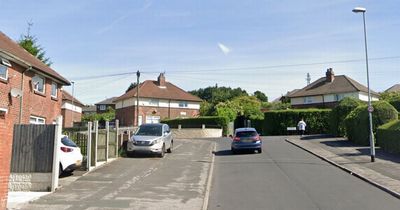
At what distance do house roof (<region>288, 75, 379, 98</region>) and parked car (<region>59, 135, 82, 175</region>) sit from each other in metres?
59.0

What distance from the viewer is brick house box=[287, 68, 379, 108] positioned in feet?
228

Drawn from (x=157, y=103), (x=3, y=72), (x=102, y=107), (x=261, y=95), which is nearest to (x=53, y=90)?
(x=3, y=72)

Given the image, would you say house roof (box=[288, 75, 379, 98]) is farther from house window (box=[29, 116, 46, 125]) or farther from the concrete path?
house window (box=[29, 116, 46, 125])

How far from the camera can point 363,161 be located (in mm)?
21531

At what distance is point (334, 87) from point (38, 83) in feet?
181

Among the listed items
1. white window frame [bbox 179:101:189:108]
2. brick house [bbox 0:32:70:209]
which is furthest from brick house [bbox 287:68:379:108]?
brick house [bbox 0:32:70:209]

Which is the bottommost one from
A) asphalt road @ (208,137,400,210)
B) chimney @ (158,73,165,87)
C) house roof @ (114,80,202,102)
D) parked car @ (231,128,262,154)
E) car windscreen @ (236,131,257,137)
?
asphalt road @ (208,137,400,210)

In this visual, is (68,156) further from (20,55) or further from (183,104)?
(183,104)

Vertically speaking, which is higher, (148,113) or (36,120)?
(148,113)

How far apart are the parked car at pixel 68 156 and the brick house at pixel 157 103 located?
5383cm

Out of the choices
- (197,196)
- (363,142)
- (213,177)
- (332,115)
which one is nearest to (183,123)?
(332,115)

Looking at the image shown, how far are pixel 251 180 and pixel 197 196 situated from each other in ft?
11.7

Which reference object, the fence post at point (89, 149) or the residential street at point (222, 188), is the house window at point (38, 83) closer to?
the residential street at point (222, 188)

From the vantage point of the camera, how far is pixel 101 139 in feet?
68.1
